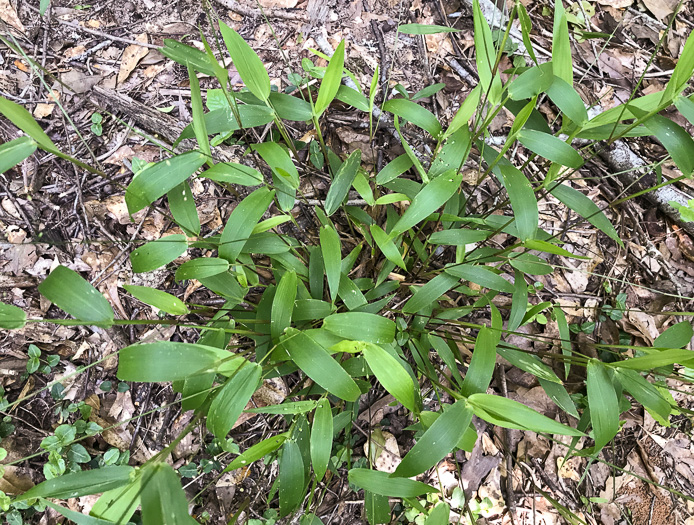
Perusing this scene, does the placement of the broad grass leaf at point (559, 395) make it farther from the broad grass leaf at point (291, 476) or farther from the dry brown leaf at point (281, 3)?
the dry brown leaf at point (281, 3)

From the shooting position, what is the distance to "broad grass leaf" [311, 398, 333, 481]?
3.53 ft

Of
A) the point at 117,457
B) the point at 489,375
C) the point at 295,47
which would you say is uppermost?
the point at 295,47

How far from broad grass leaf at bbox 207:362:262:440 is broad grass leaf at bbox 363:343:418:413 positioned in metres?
0.27

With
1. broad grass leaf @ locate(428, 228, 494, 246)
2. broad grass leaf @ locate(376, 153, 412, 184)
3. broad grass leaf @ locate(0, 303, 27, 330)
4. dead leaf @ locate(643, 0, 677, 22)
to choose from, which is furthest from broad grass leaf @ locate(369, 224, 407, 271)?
dead leaf @ locate(643, 0, 677, 22)

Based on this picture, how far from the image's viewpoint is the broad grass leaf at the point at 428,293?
139 cm

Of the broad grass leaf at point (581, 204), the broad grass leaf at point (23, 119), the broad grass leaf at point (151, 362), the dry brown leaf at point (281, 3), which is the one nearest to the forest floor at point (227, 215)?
the dry brown leaf at point (281, 3)

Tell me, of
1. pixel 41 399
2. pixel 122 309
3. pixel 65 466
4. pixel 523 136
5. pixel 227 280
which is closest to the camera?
pixel 523 136

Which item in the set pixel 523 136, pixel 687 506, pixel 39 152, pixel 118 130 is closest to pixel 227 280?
pixel 523 136

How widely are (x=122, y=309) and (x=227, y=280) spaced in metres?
0.76

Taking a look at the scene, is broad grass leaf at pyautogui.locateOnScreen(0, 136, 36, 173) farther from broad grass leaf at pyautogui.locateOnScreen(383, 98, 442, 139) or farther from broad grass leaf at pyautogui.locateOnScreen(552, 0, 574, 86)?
broad grass leaf at pyautogui.locateOnScreen(552, 0, 574, 86)

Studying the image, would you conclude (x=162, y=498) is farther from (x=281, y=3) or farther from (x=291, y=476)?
(x=281, y=3)

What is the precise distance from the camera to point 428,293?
140cm

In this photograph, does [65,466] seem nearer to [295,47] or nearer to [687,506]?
[295,47]

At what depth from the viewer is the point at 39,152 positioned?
6.35 feet
